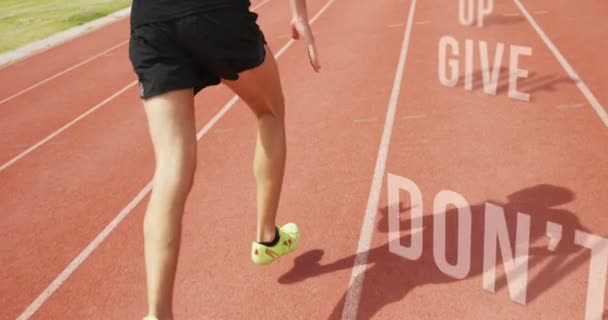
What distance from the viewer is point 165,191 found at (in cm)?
183

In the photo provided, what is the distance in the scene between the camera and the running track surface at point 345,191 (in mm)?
2479

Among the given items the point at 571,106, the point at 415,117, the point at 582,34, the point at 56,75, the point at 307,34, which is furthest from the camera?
the point at 56,75

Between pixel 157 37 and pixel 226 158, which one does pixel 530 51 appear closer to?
pixel 226 158

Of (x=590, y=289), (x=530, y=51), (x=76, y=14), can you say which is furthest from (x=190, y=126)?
(x=76, y=14)

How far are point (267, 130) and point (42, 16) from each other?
54.1 feet

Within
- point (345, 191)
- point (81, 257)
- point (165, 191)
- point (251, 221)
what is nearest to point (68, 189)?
point (81, 257)

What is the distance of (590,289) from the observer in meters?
2.31

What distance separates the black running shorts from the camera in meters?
1.78

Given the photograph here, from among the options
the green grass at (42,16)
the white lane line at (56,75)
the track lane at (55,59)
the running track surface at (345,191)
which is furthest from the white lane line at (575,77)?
the green grass at (42,16)

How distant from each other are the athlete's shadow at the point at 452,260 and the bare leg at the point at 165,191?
2.73 ft

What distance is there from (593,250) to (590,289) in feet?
0.99

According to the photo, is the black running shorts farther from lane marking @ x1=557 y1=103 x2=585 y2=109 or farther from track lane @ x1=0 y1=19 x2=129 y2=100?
track lane @ x1=0 y1=19 x2=129 y2=100

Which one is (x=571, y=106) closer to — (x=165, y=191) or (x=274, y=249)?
(x=274, y=249)

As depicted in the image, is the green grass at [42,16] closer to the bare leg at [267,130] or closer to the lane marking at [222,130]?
the lane marking at [222,130]
